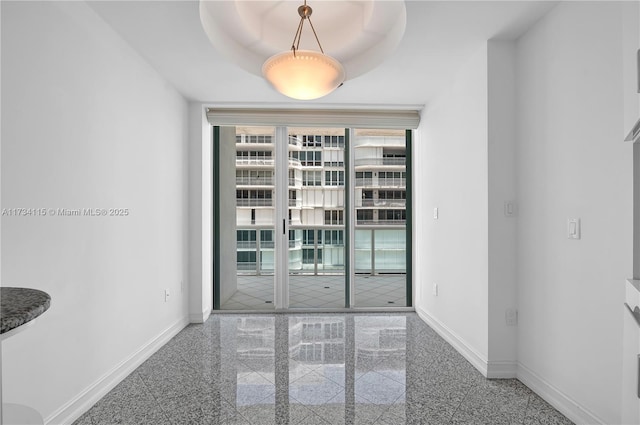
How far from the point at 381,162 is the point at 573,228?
2396 mm

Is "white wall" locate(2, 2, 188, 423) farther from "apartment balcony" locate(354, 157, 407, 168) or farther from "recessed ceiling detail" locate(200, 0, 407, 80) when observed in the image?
"apartment balcony" locate(354, 157, 407, 168)

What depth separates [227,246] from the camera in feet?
13.0

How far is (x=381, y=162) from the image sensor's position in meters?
4.00

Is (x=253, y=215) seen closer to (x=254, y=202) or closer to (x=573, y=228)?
(x=254, y=202)

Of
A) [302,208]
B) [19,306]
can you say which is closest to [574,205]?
[19,306]

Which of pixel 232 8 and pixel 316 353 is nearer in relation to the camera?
pixel 232 8

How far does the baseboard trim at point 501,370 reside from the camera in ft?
7.48

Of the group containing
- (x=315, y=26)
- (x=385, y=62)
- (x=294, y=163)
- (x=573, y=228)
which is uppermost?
(x=385, y=62)

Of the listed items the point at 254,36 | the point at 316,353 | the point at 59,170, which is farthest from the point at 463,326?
the point at 59,170

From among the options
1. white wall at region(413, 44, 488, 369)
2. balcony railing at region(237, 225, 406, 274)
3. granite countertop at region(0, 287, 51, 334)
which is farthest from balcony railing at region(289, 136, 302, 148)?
granite countertop at region(0, 287, 51, 334)

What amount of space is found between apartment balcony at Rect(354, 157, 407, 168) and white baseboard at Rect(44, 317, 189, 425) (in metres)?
2.70

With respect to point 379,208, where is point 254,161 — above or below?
above

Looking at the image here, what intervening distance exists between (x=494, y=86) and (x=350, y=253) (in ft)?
7.49

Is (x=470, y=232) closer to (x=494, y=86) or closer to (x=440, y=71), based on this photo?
(x=494, y=86)
